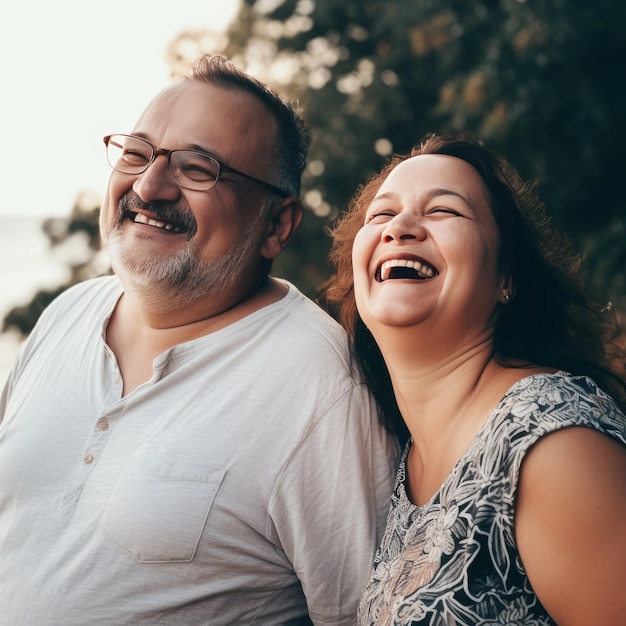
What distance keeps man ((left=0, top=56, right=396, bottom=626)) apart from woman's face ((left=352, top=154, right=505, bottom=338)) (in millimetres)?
354

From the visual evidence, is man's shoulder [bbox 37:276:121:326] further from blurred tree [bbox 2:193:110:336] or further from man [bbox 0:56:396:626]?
blurred tree [bbox 2:193:110:336]

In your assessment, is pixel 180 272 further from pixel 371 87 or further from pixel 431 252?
pixel 371 87

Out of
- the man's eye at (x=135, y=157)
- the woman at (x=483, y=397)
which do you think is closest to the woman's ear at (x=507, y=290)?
the woman at (x=483, y=397)

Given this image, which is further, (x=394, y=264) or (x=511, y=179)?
Result: (x=511, y=179)

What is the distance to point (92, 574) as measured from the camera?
217 cm

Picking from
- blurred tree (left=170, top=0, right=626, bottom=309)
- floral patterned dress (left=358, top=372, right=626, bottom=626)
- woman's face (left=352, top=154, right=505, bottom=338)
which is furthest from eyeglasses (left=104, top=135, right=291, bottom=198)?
blurred tree (left=170, top=0, right=626, bottom=309)

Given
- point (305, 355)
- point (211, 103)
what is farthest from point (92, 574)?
point (211, 103)

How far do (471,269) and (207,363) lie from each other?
848mm

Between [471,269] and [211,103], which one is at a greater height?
[211,103]

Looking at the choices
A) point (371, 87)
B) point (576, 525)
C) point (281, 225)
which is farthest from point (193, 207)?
point (371, 87)

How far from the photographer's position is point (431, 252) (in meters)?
2.08

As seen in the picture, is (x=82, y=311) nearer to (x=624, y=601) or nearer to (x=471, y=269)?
(x=471, y=269)

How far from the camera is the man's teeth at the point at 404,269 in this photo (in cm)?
208

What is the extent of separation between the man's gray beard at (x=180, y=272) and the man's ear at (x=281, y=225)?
11 centimetres
